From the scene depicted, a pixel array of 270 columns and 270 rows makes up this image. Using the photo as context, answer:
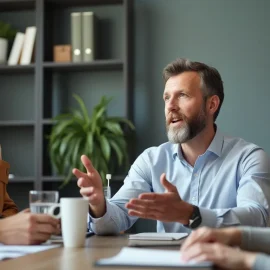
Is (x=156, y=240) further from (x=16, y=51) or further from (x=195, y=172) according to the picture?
(x=16, y=51)

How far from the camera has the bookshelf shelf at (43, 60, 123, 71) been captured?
4.29 meters

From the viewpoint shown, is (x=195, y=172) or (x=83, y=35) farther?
(x=83, y=35)

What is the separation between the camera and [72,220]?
1.71 meters

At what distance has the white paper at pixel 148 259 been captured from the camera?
1.21 metres

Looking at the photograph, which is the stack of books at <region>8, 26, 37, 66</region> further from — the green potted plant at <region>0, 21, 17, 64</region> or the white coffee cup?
the white coffee cup

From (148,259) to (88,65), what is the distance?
3.16m

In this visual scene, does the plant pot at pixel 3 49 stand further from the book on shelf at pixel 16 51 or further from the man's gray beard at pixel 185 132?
the man's gray beard at pixel 185 132

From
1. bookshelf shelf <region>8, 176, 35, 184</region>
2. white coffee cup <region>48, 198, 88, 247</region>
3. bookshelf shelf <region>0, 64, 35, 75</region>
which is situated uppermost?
bookshelf shelf <region>0, 64, 35, 75</region>

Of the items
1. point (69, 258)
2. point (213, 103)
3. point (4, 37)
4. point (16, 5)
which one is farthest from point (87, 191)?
point (16, 5)

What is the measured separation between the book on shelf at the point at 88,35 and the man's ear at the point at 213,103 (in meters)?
1.65

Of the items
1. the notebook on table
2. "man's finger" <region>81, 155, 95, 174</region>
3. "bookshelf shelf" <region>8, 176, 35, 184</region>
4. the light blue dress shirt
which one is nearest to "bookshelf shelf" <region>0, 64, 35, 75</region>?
"bookshelf shelf" <region>8, 176, 35, 184</region>

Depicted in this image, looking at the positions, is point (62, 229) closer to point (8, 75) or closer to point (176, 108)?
point (176, 108)

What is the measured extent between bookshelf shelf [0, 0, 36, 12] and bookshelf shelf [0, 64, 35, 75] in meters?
0.50

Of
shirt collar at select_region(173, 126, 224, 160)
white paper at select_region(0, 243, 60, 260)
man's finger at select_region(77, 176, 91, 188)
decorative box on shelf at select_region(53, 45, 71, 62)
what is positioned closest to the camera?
white paper at select_region(0, 243, 60, 260)
